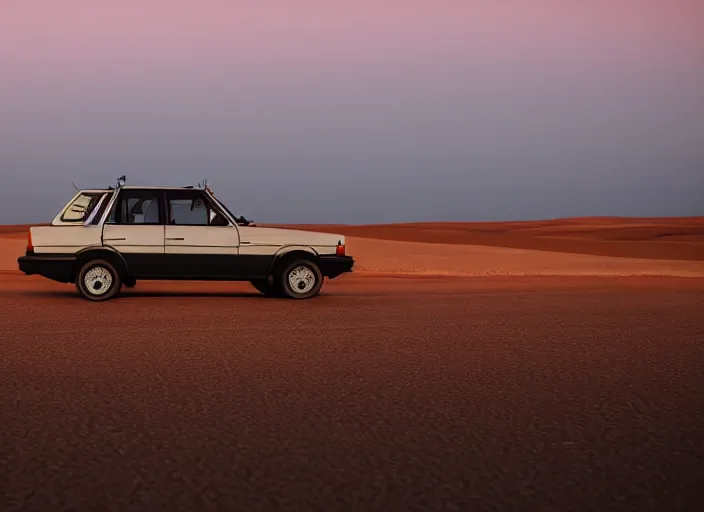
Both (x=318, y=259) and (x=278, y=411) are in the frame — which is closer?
(x=278, y=411)

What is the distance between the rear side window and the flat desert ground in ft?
4.72

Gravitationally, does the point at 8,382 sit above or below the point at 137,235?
below

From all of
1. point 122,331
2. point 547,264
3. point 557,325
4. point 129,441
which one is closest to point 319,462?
point 129,441

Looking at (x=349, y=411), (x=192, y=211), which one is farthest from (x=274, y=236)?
(x=349, y=411)

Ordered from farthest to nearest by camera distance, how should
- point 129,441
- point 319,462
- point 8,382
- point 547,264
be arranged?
point 547,264 < point 8,382 < point 129,441 < point 319,462

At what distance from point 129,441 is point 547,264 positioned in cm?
2941

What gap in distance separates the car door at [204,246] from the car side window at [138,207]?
0.94 feet

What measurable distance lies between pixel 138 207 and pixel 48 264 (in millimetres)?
1688

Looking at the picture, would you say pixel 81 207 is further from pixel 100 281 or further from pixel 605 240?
pixel 605 240

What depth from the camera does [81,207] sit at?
656 inches

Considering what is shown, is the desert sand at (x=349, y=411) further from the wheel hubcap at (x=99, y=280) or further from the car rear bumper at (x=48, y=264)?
the car rear bumper at (x=48, y=264)

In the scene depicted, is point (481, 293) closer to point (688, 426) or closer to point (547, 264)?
point (688, 426)

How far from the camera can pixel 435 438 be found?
620cm

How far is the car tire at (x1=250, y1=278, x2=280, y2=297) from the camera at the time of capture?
17406 mm
